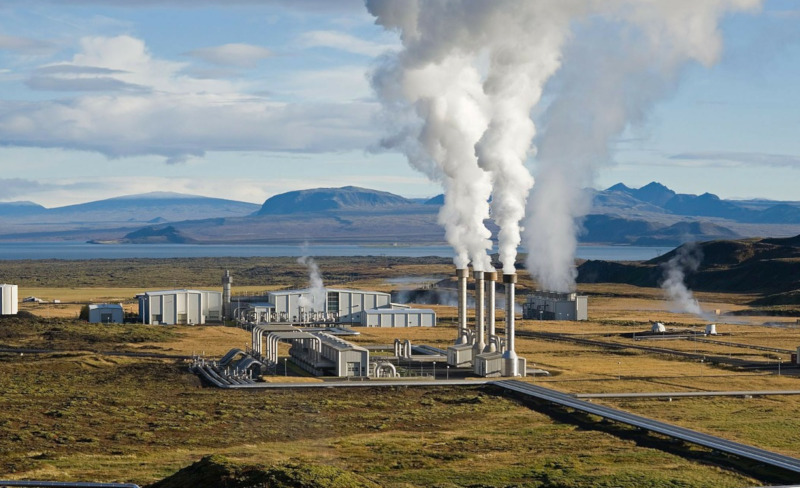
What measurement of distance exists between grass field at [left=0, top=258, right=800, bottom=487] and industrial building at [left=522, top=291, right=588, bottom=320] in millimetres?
39384

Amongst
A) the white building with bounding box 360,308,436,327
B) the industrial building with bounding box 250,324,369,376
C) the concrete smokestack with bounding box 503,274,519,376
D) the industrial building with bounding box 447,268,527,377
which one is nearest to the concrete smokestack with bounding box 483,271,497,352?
the industrial building with bounding box 447,268,527,377

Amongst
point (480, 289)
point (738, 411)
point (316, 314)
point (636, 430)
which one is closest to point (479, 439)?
point (636, 430)

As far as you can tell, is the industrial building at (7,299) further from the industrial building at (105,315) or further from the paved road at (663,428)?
the paved road at (663,428)

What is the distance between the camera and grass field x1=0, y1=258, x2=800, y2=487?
3997 cm

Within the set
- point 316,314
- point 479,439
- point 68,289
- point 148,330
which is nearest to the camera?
point 479,439

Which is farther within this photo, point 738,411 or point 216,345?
point 216,345

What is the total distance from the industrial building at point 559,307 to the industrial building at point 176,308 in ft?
124

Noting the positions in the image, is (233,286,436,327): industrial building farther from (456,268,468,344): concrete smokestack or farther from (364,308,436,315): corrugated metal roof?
(456,268,468,344): concrete smokestack

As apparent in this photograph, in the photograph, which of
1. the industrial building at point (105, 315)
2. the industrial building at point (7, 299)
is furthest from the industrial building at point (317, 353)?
the industrial building at point (7, 299)

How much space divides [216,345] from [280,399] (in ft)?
114

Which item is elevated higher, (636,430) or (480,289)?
(480,289)

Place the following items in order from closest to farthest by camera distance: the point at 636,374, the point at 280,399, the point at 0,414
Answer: the point at 0,414 → the point at 280,399 → the point at 636,374

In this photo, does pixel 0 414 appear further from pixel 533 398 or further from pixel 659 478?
pixel 659 478

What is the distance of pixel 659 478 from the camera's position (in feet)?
128
